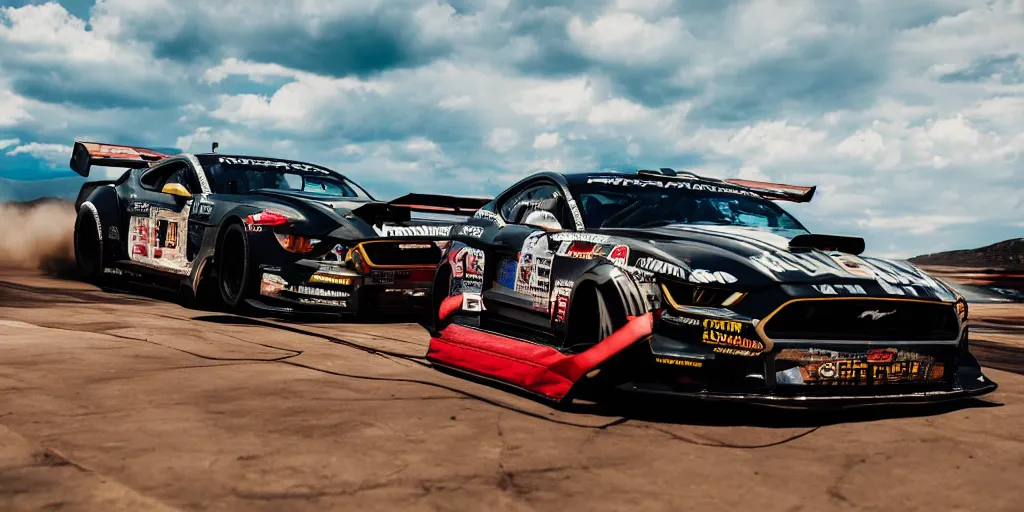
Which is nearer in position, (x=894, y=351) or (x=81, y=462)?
(x=81, y=462)

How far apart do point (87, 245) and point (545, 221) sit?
7786 millimetres

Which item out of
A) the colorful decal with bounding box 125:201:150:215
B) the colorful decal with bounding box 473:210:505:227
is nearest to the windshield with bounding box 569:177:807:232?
the colorful decal with bounding box 473:210:505:227

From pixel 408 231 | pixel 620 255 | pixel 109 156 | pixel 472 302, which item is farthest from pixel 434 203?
pixel 109 156

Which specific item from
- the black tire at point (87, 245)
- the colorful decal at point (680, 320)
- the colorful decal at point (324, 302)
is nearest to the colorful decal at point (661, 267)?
the colorful decal at point (680, 320)

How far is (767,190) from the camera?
8219 mm

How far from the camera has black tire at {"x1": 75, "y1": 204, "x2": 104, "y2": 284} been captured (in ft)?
38.7

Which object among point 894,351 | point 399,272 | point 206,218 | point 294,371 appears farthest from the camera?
point 206,218

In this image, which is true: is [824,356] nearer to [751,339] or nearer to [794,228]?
[751,339]

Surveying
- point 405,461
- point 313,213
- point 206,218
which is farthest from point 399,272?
point 405,461

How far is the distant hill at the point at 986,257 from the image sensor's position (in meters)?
32.1

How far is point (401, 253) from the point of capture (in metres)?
8.92

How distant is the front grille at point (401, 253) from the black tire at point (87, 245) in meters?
4.41

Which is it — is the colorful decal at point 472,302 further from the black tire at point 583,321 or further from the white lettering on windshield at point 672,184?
the black tire at point 583,321

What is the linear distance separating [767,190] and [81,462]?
5.92 m
